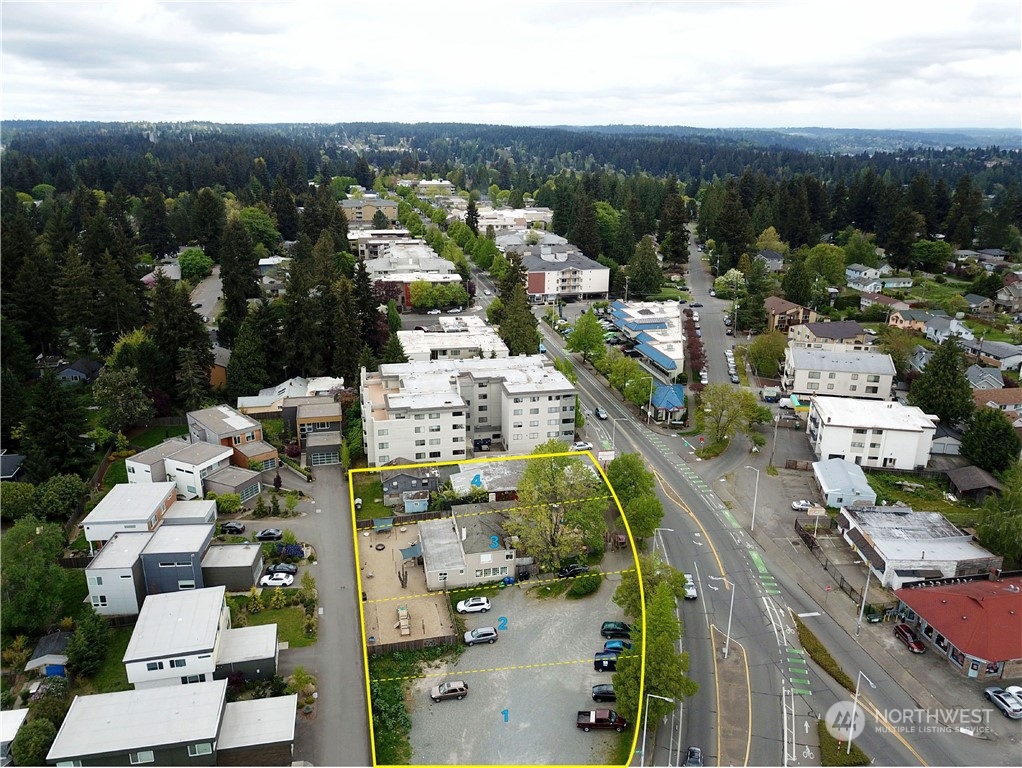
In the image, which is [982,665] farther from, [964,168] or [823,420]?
[964,168]

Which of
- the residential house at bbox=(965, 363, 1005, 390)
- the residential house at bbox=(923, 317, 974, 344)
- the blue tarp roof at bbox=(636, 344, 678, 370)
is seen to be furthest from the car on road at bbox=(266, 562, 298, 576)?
the residential house at bbox=(923, 317, 974, 344)

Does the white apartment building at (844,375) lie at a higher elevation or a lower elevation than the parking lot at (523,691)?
higher

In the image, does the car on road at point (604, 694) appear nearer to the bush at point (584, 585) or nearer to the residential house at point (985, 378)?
the bush at point (584, 585)

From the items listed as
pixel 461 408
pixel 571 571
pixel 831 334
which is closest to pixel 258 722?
pixel 571 571

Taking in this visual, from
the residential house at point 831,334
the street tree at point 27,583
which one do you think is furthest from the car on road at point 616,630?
the residential house at point 831,334

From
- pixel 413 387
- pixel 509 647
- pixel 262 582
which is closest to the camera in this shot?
pixel 509 647

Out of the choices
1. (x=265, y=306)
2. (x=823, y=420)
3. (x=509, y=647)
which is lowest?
(x=509, y=647)

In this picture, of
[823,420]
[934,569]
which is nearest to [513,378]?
[823,420]
